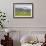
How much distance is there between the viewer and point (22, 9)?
432 centimetres

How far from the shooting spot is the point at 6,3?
433cm

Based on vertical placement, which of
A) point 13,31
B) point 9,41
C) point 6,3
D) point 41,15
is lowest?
point 9,41

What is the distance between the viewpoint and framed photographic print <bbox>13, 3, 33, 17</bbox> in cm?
429

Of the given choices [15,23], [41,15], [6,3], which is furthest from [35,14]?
[6,3]

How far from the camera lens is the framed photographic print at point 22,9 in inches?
169

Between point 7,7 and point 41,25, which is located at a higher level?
point 7,7

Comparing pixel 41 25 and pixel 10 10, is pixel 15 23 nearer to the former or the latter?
pixel 10 10

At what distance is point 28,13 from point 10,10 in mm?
549

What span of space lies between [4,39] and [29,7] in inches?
47.6

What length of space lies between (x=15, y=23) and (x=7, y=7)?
540mm

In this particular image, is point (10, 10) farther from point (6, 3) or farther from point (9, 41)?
point (9, 41)

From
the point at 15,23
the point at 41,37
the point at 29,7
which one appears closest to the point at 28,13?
the point at 29,7

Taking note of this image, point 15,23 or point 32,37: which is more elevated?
point 15,23

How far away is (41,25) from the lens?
14.1 feet
